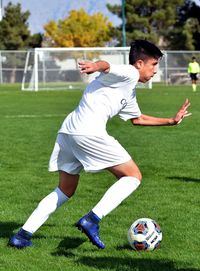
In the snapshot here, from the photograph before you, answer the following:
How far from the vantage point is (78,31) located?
7912 centimetres

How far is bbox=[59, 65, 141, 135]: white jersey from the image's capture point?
527cm

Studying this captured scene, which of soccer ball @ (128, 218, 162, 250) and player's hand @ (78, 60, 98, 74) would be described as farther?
soccer ball @ (128, 218, 162, 250)

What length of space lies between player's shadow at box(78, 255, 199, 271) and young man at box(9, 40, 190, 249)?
0.61 ft

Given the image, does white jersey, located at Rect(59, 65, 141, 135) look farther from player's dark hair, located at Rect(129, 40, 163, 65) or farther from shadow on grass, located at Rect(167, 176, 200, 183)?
shadow on grass, located at Rect(167, 176, 200, 183)

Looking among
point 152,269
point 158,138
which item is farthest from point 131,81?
point 158,138

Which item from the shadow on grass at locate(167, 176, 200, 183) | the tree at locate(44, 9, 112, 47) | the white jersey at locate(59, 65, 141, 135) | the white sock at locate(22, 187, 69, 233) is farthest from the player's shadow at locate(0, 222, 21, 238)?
the tree at locate(44, 9, 112, 47)

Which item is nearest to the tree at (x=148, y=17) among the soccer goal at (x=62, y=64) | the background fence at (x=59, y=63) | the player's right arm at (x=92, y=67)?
the background fence at (x=59, y=63)

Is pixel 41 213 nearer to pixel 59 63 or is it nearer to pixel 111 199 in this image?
pixel 111 199

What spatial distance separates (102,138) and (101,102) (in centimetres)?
31

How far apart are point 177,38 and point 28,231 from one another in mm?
→ 62313

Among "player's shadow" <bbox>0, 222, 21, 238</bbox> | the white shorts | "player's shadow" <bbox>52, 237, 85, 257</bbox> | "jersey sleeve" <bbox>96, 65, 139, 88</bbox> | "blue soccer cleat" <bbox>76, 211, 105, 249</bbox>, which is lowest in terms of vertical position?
"player's shadow" <bbox>0, 222, 21, 238</bbox>

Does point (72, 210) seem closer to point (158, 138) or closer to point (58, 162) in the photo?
point (58, 162)

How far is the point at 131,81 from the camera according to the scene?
17.4ft

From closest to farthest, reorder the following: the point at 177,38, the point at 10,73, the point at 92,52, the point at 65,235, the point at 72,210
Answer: the point at 65,235
the point at 72,210
the point at 92,52
the point at 10,73
the point at 177,38
